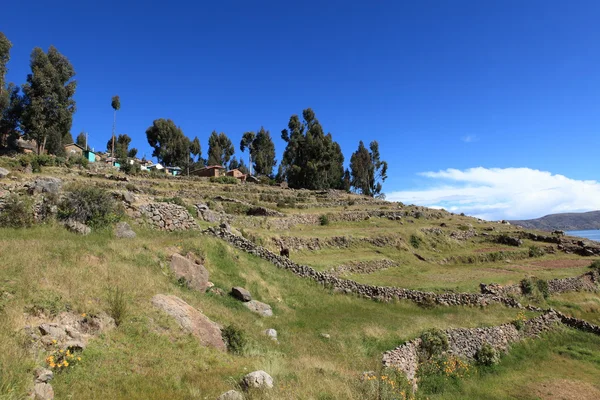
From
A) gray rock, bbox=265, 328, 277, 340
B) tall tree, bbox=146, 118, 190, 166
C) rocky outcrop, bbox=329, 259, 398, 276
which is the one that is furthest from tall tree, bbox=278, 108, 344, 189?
gray rock, bbox=265, 328, 277, 340

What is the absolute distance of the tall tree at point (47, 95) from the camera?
169 ft

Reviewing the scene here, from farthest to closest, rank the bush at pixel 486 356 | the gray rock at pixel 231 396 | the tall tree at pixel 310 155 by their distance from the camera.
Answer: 1. the tall tree at pixel 310 155
2. the bush at pixel 486 356
3. the gray rock at pixel 231 396

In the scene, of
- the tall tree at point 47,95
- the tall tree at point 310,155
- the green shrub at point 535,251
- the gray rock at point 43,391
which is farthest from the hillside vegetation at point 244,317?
the tall tree at point 310,155

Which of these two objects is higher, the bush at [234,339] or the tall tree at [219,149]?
the tall tree at [219,149]

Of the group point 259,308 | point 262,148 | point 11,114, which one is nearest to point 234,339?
point 259,308

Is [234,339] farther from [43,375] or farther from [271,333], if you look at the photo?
[43,375]

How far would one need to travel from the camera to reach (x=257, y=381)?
7.85 metres

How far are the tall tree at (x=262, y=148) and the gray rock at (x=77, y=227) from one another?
8797cm

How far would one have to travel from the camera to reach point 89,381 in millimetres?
7371

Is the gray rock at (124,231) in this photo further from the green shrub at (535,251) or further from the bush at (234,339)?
the green shrub at (535,251)

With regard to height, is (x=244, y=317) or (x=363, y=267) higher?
(x=363, y=267)

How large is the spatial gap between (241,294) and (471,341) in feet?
41.2

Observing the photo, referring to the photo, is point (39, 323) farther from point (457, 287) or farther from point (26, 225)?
point (457, 287)

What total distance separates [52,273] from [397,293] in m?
20.1
